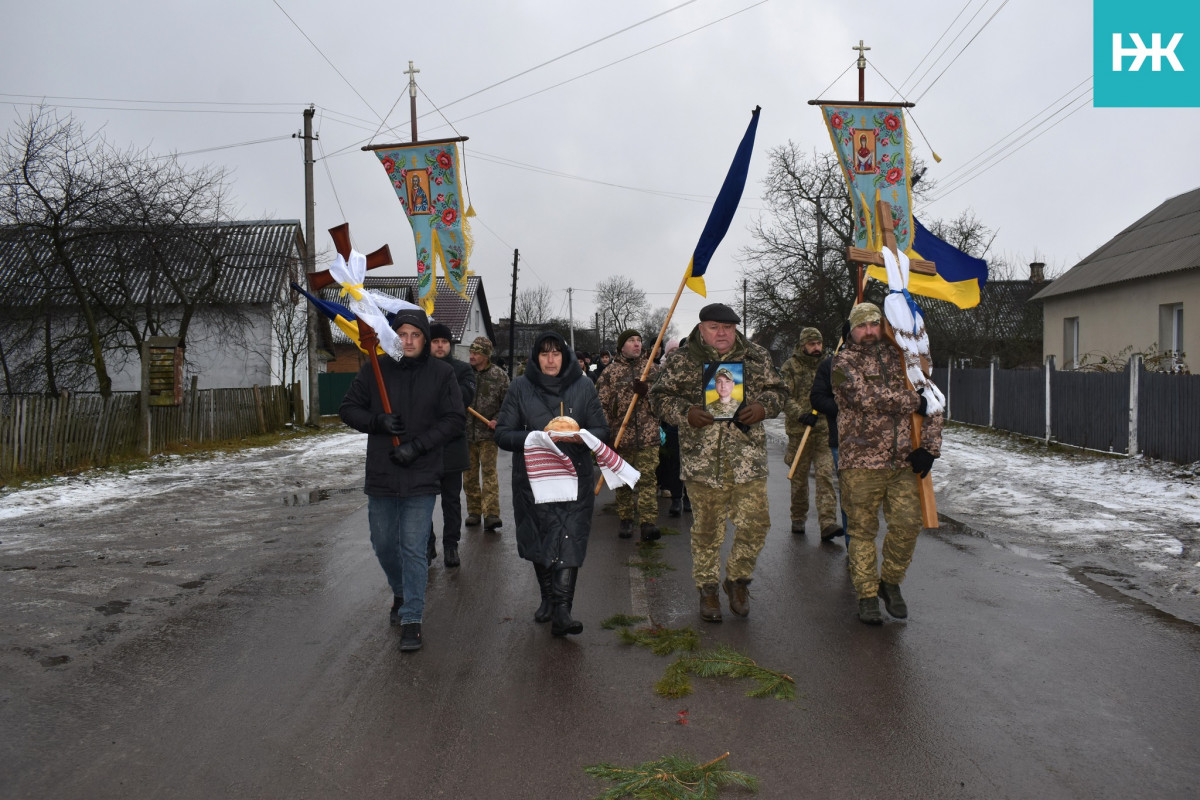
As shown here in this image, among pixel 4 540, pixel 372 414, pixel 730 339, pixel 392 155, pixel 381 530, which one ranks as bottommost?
pixel 4 540

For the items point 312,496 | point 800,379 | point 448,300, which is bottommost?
point 312,496

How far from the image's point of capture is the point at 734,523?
541 cm

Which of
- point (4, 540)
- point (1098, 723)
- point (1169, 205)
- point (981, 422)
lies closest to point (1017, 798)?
point (1098, 723)

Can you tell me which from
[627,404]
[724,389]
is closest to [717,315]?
[724,389]

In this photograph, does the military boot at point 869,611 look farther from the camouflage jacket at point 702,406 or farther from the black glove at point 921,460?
the camouflage jacket at point 702,406

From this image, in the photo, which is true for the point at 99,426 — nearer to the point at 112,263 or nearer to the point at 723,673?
the point at 112,263

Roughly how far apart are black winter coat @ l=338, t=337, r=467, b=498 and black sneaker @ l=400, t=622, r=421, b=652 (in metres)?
0.72

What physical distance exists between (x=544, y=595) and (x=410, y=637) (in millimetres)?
938

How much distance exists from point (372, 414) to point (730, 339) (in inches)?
87.1

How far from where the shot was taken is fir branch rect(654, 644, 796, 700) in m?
4.16

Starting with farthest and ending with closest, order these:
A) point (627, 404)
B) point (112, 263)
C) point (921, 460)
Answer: point (112, 263) → point (627, 404) → point (921, 460)

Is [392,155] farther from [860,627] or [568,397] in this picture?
[860,627]

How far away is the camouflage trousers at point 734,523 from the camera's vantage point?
535 centimetres

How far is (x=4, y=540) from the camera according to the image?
8469 millimetres
